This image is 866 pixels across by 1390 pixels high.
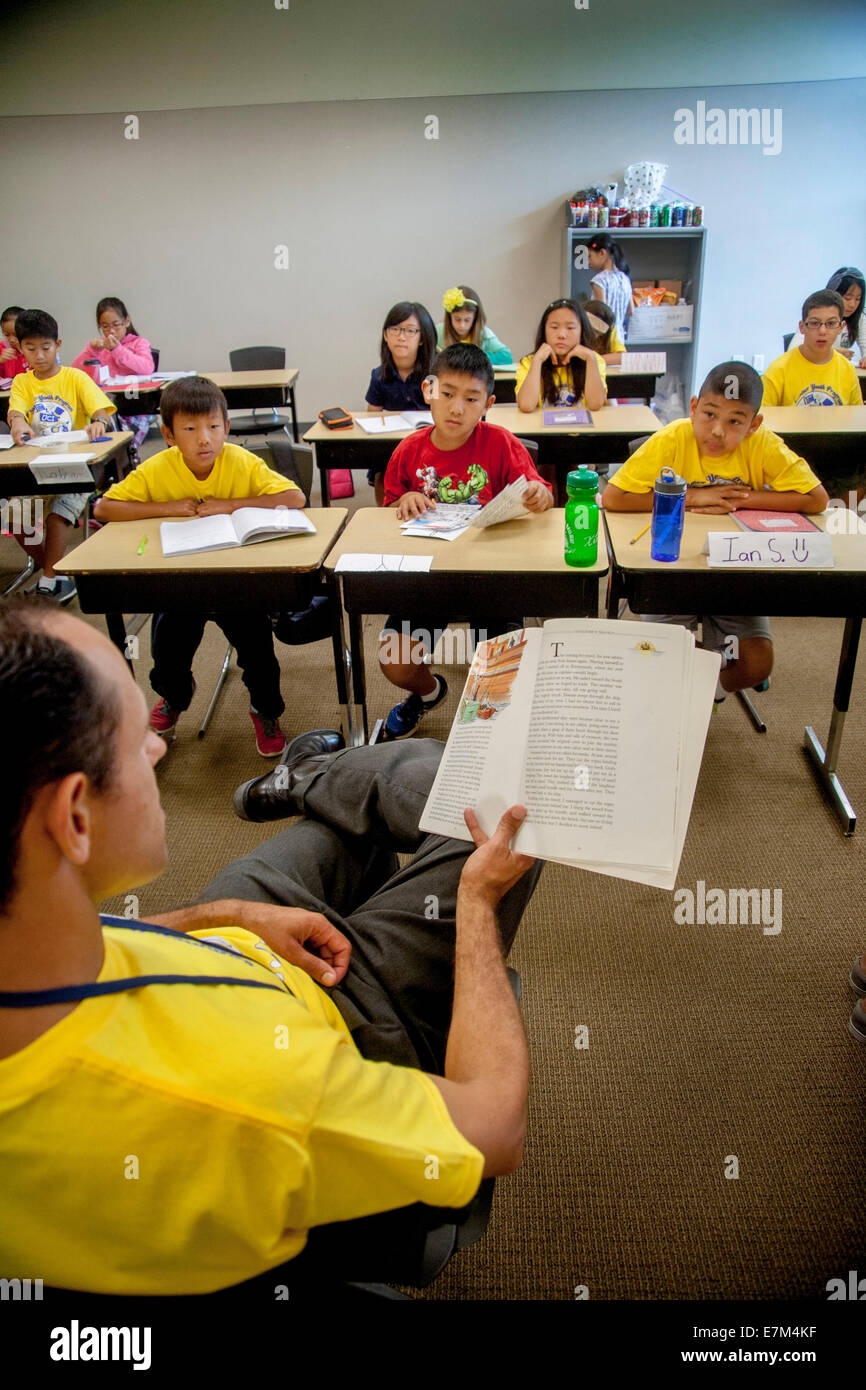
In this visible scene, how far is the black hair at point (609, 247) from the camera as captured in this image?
567 cm

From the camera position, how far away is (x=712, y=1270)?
127 centimetres

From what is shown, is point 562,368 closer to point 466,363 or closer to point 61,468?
point 466,363

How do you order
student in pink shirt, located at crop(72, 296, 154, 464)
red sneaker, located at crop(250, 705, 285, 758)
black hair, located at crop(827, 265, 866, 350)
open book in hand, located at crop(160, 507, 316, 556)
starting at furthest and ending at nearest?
student in pink shirt, located at crop(72, 296, 154, 464) → black hair, located at crop(827, 265, 866, 350) → red sneaker, located at crop(250, 705, 285, 758) → open book in hand, located at crop(160, 507, 316, 556)

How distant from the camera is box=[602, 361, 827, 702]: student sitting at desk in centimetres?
226

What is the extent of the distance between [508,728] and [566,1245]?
34.3 inches

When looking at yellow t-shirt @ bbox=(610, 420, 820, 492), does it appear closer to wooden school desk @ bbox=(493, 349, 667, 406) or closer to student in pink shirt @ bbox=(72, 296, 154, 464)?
wooden school desk @ bbox=(493, 349, 667, 406)

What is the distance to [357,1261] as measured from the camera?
753mm

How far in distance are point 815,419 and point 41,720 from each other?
11.4 feet

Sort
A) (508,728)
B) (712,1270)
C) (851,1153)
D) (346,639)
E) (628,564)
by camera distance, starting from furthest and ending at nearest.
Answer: (346,639), (628,564), (851,1153), (712,1270), (508,728)

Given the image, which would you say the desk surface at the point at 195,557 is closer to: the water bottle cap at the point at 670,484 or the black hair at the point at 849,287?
the water bottle cap at the point at 670,484

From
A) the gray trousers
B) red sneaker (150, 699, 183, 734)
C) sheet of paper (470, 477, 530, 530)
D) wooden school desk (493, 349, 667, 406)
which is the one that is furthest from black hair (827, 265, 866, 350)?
the gray trousers

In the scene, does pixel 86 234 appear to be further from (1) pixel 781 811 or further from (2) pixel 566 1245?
(2) pixel 566 1245

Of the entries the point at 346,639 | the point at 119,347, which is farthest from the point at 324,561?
the point at 119,347

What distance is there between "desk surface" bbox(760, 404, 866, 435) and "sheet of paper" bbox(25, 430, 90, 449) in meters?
2.77
